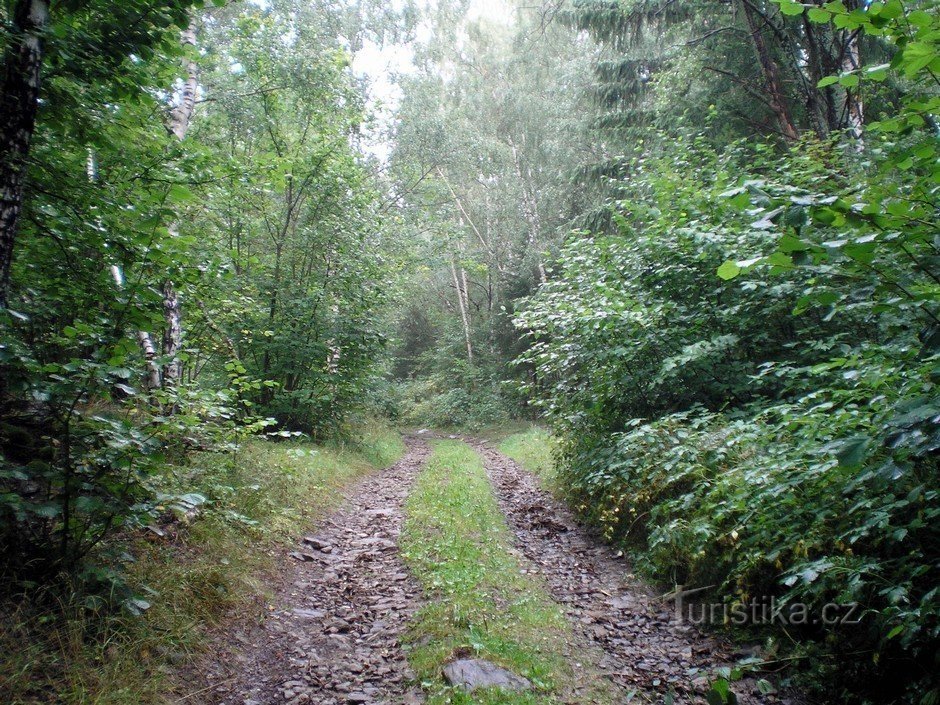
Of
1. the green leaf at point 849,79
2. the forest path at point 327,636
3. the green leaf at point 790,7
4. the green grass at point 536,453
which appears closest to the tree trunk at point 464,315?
the green grass at point 536,453

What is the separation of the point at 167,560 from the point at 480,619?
2824mm

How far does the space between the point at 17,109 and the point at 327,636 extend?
466 centimetres

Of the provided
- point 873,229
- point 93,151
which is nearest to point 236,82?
point 93,151

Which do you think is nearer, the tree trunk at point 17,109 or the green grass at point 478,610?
the tree trunk at point 17,109

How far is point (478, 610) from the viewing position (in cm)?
484

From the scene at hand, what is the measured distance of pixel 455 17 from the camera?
31781 mm

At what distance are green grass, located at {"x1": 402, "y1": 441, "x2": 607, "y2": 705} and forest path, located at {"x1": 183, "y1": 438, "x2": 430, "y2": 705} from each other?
0.22 meters

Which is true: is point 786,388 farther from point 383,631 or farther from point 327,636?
point 327,636

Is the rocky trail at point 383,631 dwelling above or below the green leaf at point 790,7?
below

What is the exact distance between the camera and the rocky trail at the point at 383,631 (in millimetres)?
3879

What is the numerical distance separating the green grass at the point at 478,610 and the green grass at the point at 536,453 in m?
2.30

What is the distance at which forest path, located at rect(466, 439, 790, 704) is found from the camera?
402cm

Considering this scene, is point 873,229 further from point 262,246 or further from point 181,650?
point 262,246

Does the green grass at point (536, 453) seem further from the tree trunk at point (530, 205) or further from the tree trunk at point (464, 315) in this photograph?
the tree trunk at point (464, 315)
